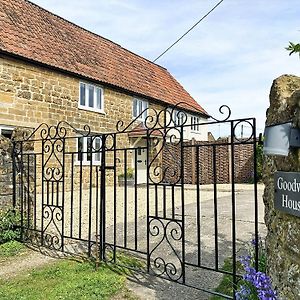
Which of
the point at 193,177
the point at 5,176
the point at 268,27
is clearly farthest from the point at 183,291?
the point at 193,177

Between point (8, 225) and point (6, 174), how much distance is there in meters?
0.82

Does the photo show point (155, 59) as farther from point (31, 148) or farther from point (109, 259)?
point (109, 259)

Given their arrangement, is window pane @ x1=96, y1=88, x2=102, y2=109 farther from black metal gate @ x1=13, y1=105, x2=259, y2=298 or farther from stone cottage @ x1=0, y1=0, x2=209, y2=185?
black metal gate @ x1=13, y1=105, x2=259, y2=298

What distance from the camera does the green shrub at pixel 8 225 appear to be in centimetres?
545

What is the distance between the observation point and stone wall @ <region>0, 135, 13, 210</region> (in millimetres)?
5582

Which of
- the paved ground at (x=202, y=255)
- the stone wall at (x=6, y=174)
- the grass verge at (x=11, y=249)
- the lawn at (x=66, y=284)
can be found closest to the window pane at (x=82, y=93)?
the paved ground at (x=202, y=255)

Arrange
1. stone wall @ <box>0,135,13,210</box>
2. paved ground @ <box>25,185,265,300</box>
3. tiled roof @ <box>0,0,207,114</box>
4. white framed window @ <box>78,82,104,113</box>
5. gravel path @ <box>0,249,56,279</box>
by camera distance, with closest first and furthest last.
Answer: paved ground @ <box>25,185,265,300</box>
gravel path @ <box>0,249,56,279</box>
stone wall @ <box>0,135,13,210</box>
tiled roof @ <box>0,0,207,114</box>
white framed window @ <box>78,82,104,113</box>

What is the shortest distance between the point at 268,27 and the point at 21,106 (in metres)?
8.17

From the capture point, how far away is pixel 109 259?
15.0 feet

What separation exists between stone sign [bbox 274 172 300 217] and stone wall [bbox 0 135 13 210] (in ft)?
15.4

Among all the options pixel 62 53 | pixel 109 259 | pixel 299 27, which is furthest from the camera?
pixel 62 53

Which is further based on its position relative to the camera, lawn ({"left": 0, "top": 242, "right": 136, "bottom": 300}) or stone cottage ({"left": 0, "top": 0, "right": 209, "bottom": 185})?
stone cottage ({"left": 0, "top": 0, "right": 209, "bottom": 185})

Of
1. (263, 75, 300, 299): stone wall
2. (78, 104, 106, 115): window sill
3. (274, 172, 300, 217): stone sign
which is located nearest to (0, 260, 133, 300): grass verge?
(263, 75, 300, 299): stone wall

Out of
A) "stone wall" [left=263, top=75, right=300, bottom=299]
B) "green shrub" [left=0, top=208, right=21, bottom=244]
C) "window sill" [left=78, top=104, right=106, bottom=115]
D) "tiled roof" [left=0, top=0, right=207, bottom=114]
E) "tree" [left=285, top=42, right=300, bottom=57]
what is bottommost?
"green shrub" [left=0, top=208, right=21, bottom=244]
